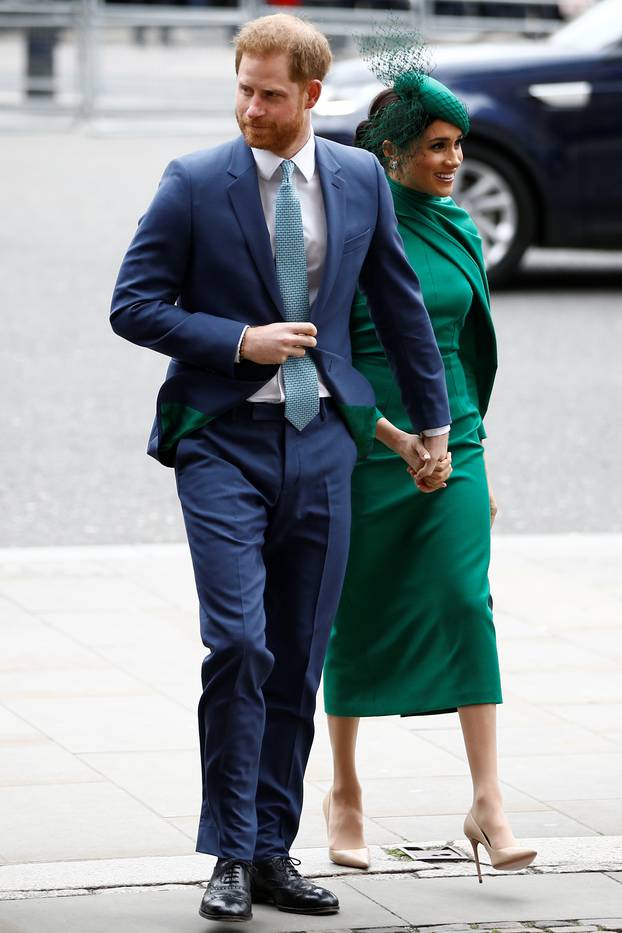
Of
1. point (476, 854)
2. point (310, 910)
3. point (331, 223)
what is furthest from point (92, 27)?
point (310, 910)

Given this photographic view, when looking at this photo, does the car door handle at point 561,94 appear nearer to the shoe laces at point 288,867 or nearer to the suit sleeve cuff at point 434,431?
the suit sleeve cuff at point 434,431

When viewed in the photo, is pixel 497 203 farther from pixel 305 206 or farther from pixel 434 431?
pixel 305 206

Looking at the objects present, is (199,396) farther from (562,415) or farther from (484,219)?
(484,219)

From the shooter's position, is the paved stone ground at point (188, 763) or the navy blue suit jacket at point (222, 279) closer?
the navy blue suit jacket at point (222, 279)

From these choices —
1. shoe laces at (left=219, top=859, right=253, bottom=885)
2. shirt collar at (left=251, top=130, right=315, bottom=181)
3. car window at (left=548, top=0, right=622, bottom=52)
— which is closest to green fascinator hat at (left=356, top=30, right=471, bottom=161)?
shirt collar at (left=251, top=130, right=315, bottom=181)

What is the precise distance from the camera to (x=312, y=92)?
410 cm

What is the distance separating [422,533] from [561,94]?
8.41 metres

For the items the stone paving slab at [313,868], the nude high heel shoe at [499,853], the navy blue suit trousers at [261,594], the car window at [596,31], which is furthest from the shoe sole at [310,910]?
the car window at [596,31]

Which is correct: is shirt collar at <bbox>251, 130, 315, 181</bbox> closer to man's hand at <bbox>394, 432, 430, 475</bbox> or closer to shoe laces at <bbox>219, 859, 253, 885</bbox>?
man's hand at <bbox>394, 432, 430, 475</bbox>

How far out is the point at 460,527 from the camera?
4504mm

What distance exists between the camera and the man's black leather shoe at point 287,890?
13.5 feet

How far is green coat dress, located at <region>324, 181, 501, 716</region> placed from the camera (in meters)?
4.48

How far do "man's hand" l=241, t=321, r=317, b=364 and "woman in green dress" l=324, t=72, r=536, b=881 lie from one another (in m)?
0.47

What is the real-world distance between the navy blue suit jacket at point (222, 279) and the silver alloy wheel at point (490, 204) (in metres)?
8.49
